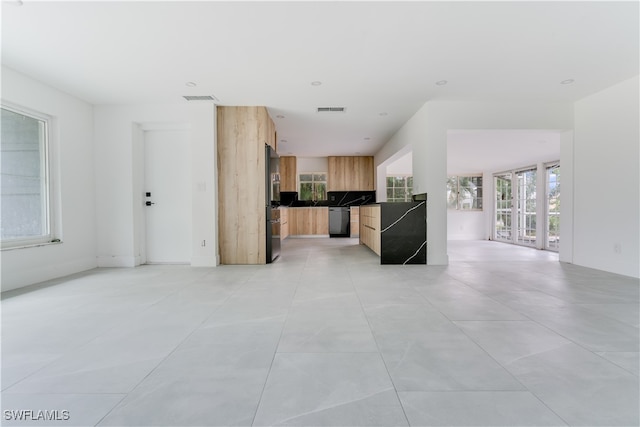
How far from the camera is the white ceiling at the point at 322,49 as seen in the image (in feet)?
7.61

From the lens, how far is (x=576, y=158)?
4531 mm

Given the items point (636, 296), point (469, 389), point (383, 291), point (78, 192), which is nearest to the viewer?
point (469, 389)

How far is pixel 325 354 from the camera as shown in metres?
1.66

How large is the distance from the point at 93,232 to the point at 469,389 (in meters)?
5.23

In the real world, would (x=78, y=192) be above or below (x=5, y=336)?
above

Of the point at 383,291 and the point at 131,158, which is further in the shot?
the point at 131,158

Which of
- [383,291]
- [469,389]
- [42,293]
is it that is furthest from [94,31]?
[469,389]

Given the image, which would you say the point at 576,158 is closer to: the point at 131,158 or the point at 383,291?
the point at 383,291

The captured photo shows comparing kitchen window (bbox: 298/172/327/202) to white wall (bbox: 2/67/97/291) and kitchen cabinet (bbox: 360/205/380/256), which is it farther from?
white wall (bbox: 2/67/97/291)

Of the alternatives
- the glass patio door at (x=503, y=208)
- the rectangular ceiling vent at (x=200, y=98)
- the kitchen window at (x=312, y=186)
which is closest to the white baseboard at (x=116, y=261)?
the rectangular ceiling vent at (x=200, y=98)

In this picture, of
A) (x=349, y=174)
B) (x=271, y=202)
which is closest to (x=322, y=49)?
(x=271, y=202)

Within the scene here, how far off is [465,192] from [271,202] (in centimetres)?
676

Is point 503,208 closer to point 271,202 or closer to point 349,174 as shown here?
point 349,174

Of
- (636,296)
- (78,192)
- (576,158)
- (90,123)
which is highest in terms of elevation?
(90,123)
